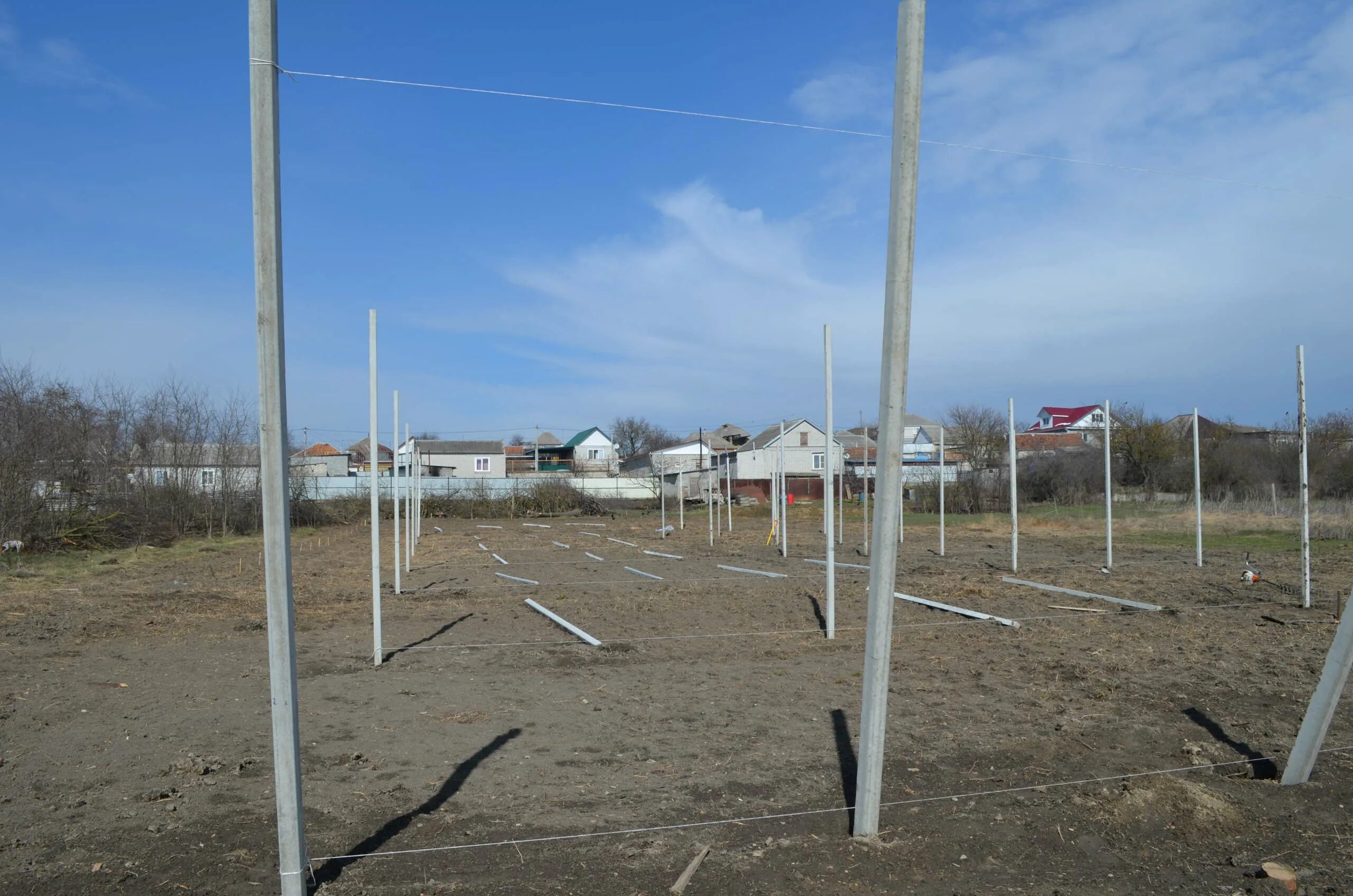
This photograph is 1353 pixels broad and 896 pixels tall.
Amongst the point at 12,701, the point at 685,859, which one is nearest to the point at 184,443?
the point at 12,701

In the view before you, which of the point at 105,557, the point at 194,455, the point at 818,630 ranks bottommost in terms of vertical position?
the point at 105,557

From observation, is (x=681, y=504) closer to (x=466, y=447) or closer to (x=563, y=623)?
(x=563, y=623)

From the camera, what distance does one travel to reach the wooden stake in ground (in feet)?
10.6

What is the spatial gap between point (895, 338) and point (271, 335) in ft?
7.23

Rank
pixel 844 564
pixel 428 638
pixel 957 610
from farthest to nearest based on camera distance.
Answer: pixel 844 564 → pixel 957 610 → pixel 428 638

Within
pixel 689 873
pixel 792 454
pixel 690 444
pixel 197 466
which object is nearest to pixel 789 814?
pixel 689 873

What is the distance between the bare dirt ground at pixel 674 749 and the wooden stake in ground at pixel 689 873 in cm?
4

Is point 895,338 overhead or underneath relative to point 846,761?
overhead

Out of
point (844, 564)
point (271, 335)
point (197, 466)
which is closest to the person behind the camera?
point (271, 335)

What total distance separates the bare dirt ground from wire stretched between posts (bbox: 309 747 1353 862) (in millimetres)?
27

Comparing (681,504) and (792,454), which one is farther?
(792,454)

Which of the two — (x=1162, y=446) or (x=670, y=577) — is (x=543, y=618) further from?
(x=1162, y=446)

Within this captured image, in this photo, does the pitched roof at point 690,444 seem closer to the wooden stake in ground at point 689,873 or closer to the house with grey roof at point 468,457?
the house with grey roof at point 468,457

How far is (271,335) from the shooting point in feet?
9.27
